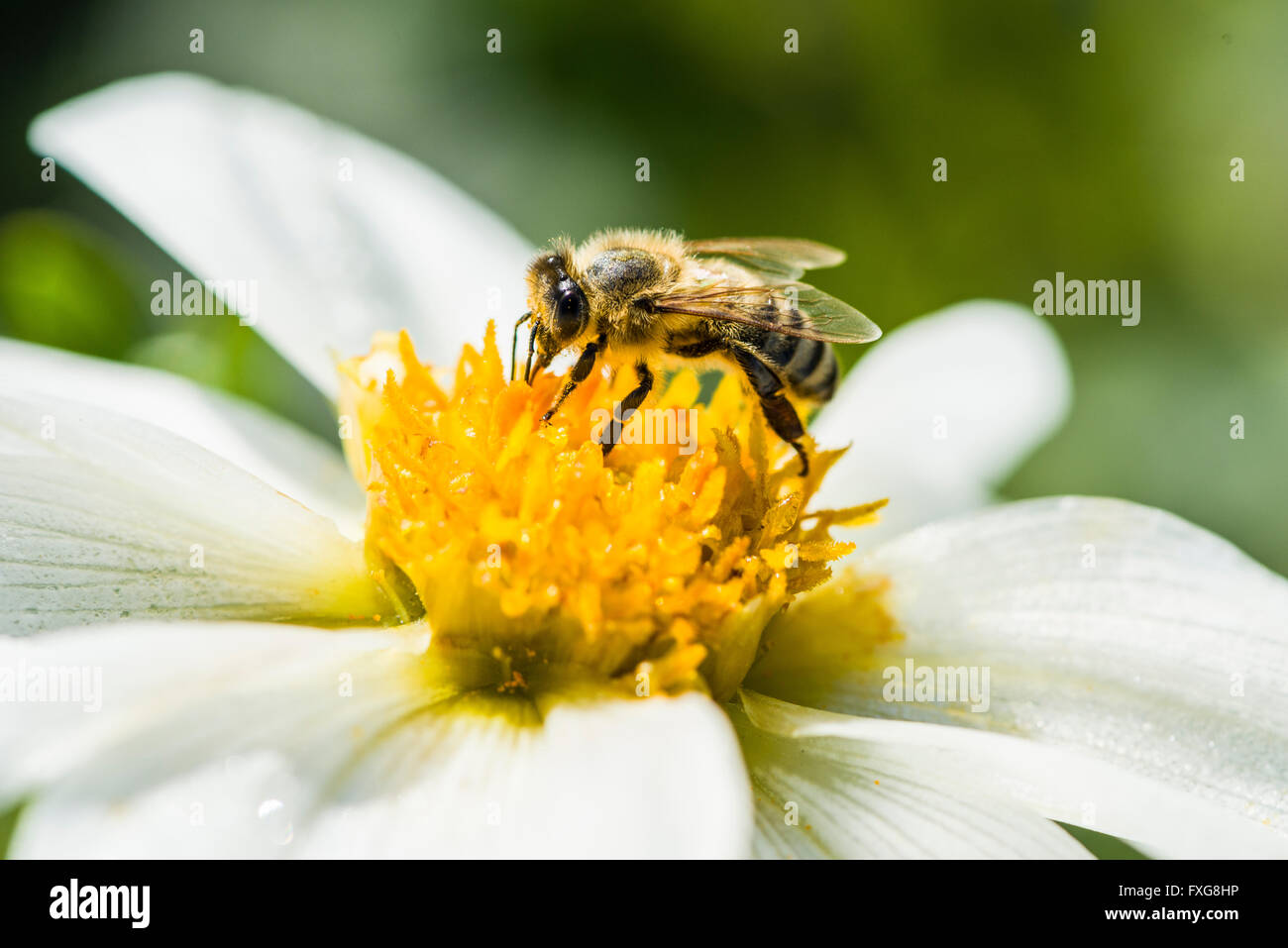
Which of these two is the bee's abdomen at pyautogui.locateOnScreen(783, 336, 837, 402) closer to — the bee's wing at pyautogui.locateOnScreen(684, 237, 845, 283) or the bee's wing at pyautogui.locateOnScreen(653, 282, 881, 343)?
the bee's wing at pyautogui.locateOnScreen(653, 282, 881, 343)

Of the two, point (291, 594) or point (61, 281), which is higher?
point (61, 281)

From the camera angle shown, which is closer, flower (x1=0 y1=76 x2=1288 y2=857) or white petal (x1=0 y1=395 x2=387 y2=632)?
flower (x1=0 y1=76 x2=1288 y2=857)

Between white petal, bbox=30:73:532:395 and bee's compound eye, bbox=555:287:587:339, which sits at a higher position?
white petal, bbox=30:73:532:395

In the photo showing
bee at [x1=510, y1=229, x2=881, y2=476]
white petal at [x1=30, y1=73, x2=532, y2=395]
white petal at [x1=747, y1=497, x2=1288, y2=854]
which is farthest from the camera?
white petal at [x1=30, y1=73, x2=532, y2=395]

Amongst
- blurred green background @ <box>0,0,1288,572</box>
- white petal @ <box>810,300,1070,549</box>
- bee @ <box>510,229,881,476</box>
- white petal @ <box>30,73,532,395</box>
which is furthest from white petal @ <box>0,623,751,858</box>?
blurred green background @ <box>0,0,1288,572</box>

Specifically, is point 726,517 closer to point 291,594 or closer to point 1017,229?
point 291,594

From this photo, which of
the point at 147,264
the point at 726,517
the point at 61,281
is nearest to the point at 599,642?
the point at 726,517
